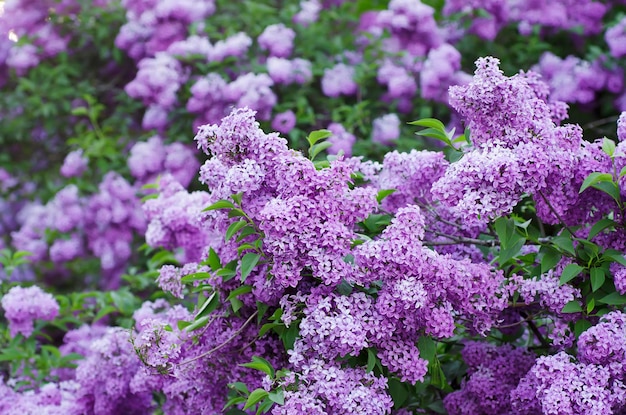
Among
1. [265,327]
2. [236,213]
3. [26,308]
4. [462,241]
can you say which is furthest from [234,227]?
[26,308]

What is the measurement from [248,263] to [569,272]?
2.61 feet

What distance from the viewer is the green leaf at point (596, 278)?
220 cm

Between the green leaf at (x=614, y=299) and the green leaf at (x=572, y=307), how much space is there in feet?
0.18

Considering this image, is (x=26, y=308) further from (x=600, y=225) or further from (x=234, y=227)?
(x=600, y=225)

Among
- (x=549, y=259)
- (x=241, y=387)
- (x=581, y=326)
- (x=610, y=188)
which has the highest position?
(x=610, y=188)

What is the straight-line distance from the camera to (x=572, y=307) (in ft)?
7.38

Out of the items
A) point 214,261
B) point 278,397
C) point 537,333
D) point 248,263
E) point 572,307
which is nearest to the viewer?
point 278,397

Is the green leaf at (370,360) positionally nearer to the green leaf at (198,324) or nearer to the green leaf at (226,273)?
the green leaf at (226,273)

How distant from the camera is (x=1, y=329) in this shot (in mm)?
3439

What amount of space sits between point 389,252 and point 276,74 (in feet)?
7.51

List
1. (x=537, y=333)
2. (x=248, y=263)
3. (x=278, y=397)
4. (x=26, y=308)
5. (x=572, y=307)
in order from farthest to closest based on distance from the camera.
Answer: (x=26, y=308), (x=537, y=333), (x=572, y=307), (x=248, y=263), (x=278, y=397)

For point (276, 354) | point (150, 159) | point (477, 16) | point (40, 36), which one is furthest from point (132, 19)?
point (276, 354)

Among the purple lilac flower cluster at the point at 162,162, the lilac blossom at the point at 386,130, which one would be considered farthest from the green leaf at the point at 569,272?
the purple lilac flower cluster at the point at 162,162

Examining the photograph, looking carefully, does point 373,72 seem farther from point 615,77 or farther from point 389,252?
point 389,252
